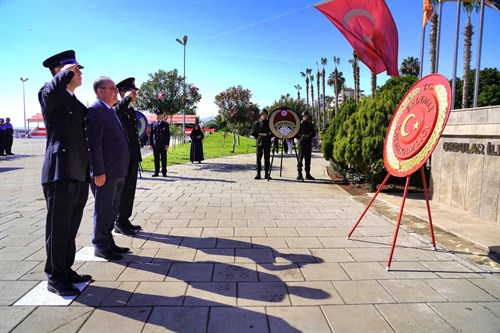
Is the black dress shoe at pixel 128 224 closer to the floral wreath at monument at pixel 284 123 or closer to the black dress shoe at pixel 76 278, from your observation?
the black dress shoe at pixel 76 278

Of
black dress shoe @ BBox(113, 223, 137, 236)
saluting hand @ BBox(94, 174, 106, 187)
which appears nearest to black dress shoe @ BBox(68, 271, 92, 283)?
saluting hand @ BBox(94, 174, 106, 187)

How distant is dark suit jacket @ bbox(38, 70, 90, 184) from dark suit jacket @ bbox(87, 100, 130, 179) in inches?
20.4

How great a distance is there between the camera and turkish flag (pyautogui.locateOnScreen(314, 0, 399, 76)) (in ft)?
25.8

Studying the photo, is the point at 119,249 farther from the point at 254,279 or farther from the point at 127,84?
the point at 127,84

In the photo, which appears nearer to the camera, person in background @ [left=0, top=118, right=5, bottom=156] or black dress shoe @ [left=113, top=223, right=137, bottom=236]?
black dress shoe @ [left=113, top=223, right=137, bottom=236]

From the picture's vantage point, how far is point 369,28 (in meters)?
7.98

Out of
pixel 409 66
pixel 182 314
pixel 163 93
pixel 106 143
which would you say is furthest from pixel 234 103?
pixel 409 66

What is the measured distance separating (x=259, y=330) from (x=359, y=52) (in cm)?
724

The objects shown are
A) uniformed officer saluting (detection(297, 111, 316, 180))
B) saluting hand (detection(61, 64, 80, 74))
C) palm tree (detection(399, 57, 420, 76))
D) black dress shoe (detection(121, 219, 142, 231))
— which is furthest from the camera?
palm tree (detection(399, 57, 420, 76))

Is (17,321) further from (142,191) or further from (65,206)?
(142,191)

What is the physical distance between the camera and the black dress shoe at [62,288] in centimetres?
314

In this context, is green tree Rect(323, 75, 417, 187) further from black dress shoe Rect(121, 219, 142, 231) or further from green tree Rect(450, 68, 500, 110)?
green tree Rect(450, 68, 500, 110)

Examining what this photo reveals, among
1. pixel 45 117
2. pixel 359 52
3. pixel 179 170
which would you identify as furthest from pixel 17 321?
pixel 179 170

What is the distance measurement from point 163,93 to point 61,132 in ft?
44.4
